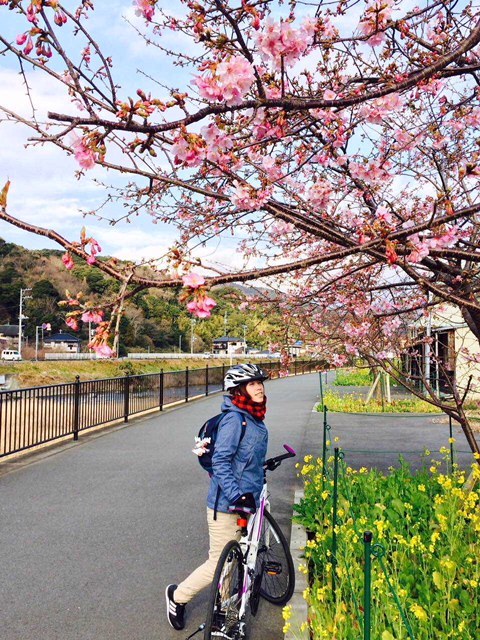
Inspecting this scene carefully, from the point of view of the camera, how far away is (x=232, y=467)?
3328 mm

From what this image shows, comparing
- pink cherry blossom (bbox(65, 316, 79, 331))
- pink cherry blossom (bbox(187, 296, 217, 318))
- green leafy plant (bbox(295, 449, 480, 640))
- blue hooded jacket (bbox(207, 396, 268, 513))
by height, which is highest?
pink cherry blossom (bbox(187, 296, 217, 318))

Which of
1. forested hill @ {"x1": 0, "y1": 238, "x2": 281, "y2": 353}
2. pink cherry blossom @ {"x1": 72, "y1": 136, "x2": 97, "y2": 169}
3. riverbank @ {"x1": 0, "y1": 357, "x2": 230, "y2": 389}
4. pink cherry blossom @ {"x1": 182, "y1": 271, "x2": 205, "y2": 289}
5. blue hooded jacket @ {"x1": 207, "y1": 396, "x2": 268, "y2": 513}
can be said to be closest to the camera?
pink cherry blossom @ {"x1": 182, "y1": 271, "x2": 205, "y2": 289}

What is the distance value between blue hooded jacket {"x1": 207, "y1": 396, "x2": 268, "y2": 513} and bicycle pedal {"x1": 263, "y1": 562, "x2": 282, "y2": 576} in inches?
28.6

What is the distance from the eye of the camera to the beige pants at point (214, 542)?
10.8ft

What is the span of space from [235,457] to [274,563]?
1.06 meters

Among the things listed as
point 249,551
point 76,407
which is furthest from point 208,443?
point 76,407

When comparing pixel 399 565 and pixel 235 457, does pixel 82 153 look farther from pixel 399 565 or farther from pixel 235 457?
pixel 399 565

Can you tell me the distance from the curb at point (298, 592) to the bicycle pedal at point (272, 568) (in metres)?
0.19

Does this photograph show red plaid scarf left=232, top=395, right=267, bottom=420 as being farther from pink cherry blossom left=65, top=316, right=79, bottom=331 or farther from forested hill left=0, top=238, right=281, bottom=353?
forested hill left=0, top=238, right=281, bottom=353

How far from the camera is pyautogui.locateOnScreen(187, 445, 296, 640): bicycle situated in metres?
3.10

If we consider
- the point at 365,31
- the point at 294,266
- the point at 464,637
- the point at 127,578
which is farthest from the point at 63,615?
the point at 365,31

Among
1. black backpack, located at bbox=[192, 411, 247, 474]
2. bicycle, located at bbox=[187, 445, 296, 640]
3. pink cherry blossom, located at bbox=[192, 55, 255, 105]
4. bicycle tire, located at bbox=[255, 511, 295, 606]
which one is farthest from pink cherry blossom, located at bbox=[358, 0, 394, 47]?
bicycle tire, located at bbox=[255, 511, 295, 606]

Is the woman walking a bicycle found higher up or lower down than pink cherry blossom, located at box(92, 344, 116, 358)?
lower down

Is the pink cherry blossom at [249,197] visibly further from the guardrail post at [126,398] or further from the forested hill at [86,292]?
the forested hill at [86,292]
